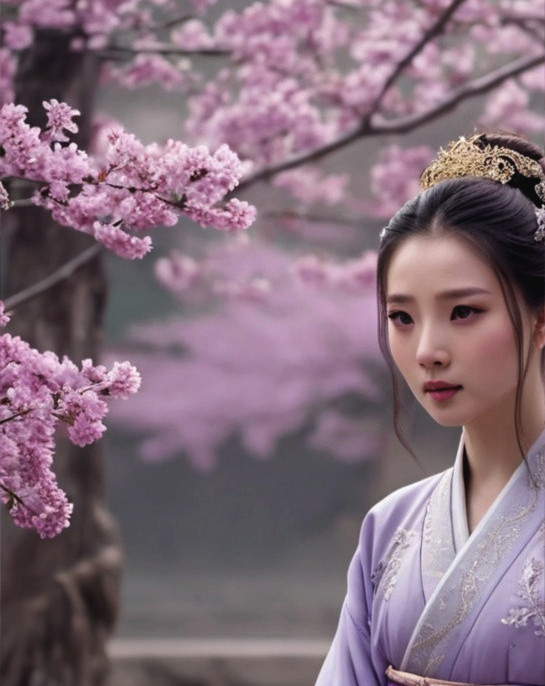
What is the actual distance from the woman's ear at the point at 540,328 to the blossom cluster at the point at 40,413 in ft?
1.88

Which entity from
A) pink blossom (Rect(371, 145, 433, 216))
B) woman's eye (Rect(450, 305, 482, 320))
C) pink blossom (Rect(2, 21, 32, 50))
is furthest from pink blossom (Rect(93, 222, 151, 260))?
pink blossom (Rect(371, 145, 433, 216))

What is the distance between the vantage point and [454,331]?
5.89 ft

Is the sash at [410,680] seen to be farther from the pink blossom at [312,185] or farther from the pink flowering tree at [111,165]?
the pink blossom at [312,185]

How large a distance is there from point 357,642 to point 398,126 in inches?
80.0

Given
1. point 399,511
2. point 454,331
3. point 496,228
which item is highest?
point 496,228

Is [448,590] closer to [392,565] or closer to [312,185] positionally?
[392,565]

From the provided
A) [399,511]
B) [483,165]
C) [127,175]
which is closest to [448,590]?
[399,511]

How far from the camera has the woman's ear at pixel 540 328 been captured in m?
1.86

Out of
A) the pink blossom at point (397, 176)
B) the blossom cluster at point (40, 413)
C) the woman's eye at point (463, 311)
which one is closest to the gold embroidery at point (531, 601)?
the woman's eye at point (463, 311)

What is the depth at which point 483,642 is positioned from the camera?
1.77 meters

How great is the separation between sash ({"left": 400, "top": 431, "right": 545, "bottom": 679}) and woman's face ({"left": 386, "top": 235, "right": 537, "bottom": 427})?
0.13m

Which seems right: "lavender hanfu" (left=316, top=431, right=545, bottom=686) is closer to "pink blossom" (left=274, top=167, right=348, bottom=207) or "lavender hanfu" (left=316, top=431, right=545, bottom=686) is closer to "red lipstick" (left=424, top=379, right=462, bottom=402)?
"red lipstick" (left=424, top=379, right=462, bottom=402)

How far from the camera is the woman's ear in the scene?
6.11 ft

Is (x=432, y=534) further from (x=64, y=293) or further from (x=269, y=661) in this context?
(x=269, y=661)
